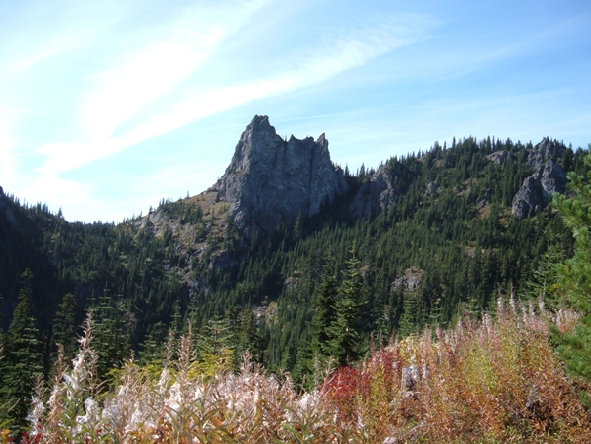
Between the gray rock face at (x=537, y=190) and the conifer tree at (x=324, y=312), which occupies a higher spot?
the gray rock face at (x=537, y=190)

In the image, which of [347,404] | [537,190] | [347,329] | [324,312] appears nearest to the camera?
[347,404]

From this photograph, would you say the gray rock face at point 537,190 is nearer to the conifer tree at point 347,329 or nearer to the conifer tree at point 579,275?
the conifer tree at point 347,329

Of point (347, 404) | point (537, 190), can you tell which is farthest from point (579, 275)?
point (537, 190)

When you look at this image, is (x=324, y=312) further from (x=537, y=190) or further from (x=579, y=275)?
(x=537, y=190)

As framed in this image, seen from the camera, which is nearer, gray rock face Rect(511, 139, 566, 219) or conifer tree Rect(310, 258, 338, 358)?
conifer tree Rect(310, 258, 338, 358)

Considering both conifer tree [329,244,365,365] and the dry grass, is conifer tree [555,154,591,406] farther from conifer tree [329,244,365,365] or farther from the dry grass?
conifer tree [329,244,365,365]

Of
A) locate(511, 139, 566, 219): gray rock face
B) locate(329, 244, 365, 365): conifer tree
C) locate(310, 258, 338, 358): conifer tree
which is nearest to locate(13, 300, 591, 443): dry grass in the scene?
locate(329, 244, 365, 365): conifer tree

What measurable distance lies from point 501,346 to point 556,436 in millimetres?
2217

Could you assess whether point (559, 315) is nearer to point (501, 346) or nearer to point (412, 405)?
point (501, 346)

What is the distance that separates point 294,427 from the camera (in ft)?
13.2

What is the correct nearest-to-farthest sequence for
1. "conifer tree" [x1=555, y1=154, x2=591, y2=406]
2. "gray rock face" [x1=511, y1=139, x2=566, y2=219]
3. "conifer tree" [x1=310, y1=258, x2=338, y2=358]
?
"conifer tree" [x1=555, y1=154, x2=591, y2=406] < "conifer tree" [x1=310, y1=258, x2=338, y2=358] < "gray rock face" [x1=511, y1=139, x2=566, y2=219]

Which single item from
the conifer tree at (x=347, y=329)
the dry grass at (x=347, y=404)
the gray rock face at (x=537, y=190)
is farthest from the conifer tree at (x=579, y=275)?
the gray rock face at (x=537, y=190)

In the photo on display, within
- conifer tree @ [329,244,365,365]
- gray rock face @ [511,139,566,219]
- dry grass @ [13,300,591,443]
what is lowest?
conifer tree @ [329,244,365,365]

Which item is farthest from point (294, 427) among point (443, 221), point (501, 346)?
point (443, 221)
